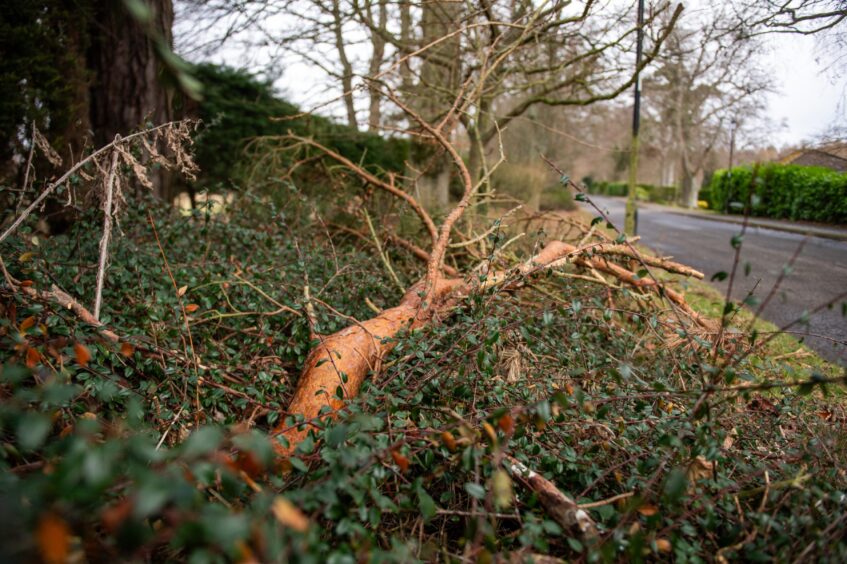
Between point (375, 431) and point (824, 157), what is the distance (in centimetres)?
497

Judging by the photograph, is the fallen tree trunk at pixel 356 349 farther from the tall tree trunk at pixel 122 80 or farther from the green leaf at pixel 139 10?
the tall tree trunk at pixel 122 80

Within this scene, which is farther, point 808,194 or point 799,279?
point 808,194

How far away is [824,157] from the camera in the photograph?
4.47 metres

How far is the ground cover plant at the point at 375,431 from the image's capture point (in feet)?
3.28

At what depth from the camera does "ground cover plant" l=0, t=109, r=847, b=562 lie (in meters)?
1.00

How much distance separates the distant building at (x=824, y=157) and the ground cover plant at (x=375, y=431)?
1.92 meters

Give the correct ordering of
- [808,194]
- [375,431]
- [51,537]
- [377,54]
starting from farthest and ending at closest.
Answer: [377,54] < [808,194] < [375,431] < [51,537]

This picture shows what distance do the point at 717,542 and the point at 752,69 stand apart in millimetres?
6714

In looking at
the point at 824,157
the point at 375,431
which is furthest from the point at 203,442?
the point at 824,157

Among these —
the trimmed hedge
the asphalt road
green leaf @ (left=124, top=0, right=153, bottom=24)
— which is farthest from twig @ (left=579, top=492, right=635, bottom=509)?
the trimmed hedge

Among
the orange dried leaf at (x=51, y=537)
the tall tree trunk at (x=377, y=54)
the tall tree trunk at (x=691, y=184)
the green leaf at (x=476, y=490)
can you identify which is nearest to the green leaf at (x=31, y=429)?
the orange dried leaf at (x=51, y=537)

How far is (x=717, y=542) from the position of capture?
5.82 feet

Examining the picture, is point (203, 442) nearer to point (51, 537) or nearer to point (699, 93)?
point (51, 537)

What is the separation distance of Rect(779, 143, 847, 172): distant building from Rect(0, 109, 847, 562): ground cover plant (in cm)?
192
